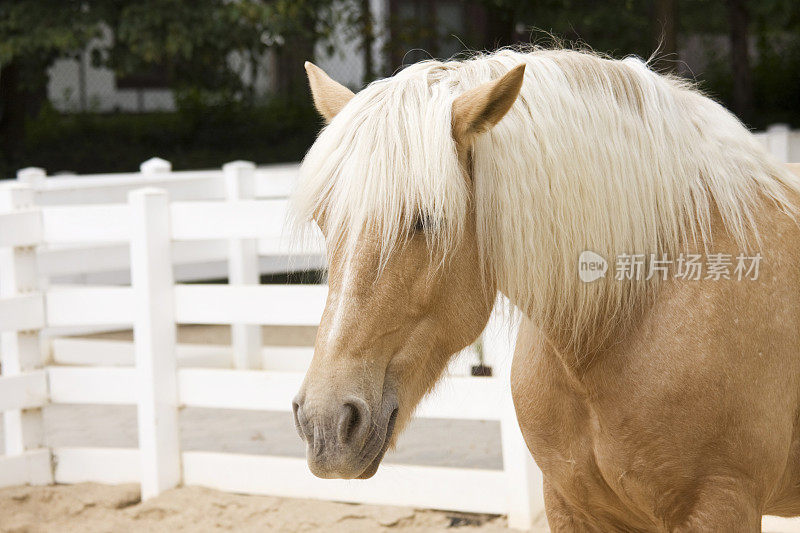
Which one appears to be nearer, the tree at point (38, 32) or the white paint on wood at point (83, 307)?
the white paint on wood at point (83, 307)

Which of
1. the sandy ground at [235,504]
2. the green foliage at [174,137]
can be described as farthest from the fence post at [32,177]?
the green foliage at [174,137]

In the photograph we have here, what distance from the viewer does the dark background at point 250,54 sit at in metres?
9.54

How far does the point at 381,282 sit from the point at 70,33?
869 centimetres

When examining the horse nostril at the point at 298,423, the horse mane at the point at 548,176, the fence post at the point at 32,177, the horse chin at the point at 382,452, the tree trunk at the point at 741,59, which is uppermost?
the tree trunk at the point at 741,59

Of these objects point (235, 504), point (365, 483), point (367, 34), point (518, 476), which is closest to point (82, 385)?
point (235, 504)

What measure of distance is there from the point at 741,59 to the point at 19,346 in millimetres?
10855

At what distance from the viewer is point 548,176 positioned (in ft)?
6.17

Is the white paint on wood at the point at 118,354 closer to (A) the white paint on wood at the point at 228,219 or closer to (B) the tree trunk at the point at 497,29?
(A) the white paint on wood at the point at 228,219

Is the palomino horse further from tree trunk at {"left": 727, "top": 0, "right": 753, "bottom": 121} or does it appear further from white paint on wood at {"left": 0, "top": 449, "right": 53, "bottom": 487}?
tree trunk at {"left": 727, "top": 0, "right": 753, "bottom": 121}

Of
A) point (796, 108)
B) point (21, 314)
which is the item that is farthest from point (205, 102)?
point (21, 314)

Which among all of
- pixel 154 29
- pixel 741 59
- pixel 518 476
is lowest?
pixel 518 476

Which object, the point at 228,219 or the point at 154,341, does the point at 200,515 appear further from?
the point at 228,219

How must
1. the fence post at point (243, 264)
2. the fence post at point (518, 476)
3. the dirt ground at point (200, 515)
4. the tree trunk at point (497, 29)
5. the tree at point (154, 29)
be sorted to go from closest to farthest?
the fence post at point (518, 476) < the dirt ground at point (200, 515) < the fence post at point (243, 264) < the tree at point (154, 29) < the tree trunk at point (497, 29)

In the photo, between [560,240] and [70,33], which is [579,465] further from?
[70,33]
